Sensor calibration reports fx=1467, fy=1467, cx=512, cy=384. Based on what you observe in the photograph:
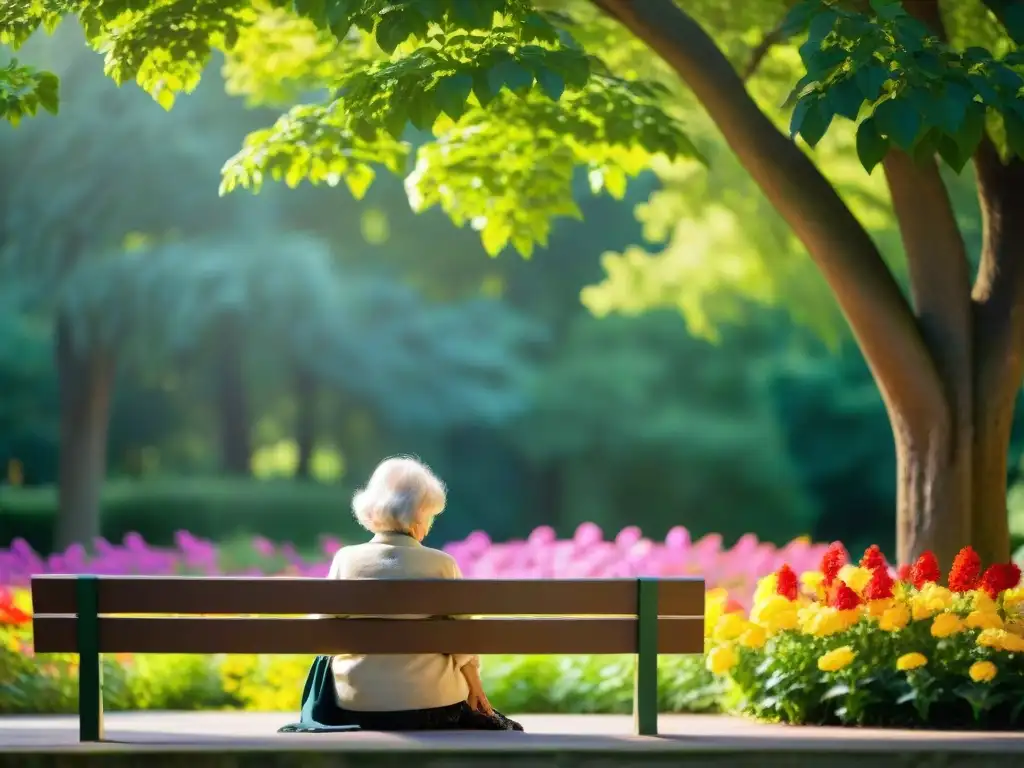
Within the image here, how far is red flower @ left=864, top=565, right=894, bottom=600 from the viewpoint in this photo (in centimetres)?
652

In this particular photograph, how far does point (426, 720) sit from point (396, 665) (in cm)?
25

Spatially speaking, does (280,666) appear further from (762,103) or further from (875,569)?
(762,103)

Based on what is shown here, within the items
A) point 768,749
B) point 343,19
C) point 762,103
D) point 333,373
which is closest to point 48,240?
point 333,373

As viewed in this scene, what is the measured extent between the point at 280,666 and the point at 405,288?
16468mm

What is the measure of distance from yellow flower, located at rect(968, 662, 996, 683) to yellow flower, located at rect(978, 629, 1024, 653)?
0.40ft

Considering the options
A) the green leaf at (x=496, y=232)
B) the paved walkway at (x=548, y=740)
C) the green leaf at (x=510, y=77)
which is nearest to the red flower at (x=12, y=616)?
the paved walkway at (x=548, y=740)

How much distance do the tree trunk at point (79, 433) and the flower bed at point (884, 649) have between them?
13.5m

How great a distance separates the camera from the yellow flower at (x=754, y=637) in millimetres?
6785

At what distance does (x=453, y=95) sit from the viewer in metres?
6.04

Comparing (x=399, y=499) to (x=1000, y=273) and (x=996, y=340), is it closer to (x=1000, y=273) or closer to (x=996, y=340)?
(x=996, y=340)

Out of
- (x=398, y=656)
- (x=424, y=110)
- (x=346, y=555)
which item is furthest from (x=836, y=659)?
(x=424, y=110)

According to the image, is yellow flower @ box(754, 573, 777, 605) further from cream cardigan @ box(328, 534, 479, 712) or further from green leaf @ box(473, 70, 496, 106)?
green leaf @ box(473, 70, 496, 106)

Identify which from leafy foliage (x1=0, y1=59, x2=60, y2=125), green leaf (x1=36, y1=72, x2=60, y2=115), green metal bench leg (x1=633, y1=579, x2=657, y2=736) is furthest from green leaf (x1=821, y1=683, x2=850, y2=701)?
green leaf (x1=36, y1=72, x2=60, y2=115)

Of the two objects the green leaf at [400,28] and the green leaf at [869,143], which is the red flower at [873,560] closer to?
the green leaf at [869,143]
